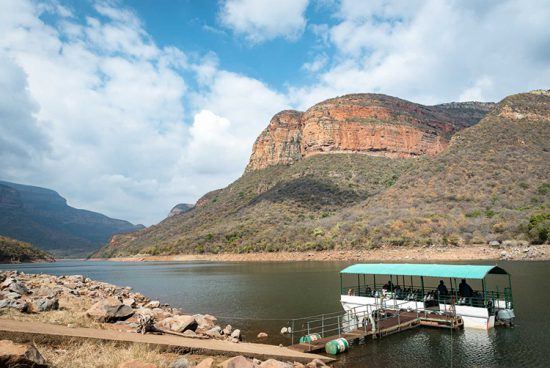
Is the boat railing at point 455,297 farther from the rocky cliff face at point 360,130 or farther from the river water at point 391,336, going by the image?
the rocky cliff face at point 360,130

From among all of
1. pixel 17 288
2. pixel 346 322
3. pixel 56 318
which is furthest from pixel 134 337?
pixel 346 322

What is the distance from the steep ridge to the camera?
295 feet

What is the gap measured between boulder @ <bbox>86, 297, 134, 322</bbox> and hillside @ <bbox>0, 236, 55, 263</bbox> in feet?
375

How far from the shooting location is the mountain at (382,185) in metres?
70.9

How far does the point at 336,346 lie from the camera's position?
695 inches

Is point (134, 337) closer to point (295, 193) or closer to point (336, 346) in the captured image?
point (336, 346)

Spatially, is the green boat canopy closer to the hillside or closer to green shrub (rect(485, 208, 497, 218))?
green shrub (rect(485, 208, 497, 218))

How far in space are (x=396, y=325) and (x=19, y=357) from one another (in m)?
18.6

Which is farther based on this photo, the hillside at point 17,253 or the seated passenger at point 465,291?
the hillside at point 17,253

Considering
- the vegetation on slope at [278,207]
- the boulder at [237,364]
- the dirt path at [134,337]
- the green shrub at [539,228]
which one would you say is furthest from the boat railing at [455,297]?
the vegetation on slope at [278,207]

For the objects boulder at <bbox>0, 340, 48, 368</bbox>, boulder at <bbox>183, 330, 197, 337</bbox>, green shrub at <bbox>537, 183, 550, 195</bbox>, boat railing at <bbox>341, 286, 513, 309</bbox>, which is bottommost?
boulder at <bbox>183, 330, 197, 337</bbox>

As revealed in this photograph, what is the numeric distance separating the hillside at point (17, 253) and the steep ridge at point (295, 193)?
29.2 metres

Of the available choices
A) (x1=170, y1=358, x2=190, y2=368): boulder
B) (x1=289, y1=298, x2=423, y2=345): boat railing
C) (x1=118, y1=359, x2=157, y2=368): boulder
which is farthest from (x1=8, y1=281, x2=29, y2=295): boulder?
(x1=118, y1=359, x2=157, y2=368): boulder

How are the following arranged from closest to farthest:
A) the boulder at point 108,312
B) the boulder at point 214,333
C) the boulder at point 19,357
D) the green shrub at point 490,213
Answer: the boulder at point 19,357 → the boulder at point 108,312 → the boulder at point 214,333 → the green shrub at point 490,213
